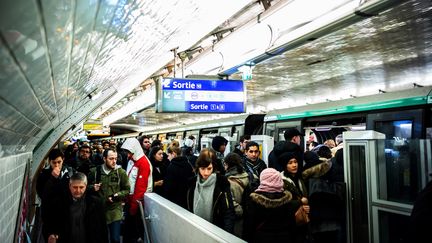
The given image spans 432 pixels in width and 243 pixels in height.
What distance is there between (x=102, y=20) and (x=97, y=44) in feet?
1.06

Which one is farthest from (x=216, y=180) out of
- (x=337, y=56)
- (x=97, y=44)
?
(x=337, y=56)

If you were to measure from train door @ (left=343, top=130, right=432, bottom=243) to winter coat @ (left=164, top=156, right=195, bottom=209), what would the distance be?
1.96m

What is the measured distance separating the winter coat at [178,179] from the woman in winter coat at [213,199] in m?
0.99

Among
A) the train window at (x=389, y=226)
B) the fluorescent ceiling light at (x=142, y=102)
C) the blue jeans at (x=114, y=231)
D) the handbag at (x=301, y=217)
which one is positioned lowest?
the blue jeans at (x=114, y=231)

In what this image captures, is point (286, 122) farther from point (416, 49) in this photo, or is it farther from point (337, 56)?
point (416, 49)

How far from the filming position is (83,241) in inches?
145

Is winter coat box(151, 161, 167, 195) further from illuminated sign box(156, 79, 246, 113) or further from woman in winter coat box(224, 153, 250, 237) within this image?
woman in winter coat box(224, 153, 250, 237)

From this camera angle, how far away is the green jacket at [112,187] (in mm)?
4625

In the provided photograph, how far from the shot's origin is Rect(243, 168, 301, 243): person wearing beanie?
291 cm

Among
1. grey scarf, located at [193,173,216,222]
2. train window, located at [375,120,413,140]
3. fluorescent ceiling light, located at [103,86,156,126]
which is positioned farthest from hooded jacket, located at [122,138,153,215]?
train window, located at [375,120,413,140]

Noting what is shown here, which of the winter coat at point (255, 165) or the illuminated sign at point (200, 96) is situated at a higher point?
the illuminated sign at point (200, 96)

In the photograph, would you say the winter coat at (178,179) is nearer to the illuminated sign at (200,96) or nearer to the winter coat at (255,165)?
the winter coat at (255,165)

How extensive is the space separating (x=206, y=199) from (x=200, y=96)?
3176 mm

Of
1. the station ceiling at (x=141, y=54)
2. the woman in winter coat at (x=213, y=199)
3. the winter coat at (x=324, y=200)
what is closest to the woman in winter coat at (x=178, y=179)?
the woman in winter coat at (x=213, y=199)
